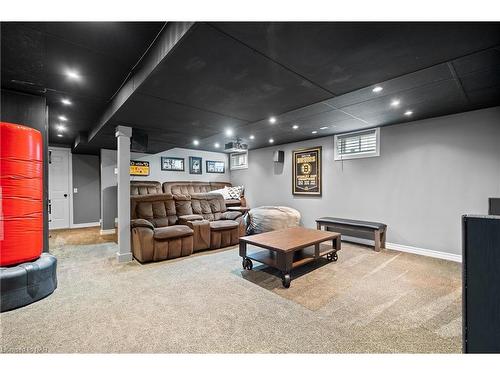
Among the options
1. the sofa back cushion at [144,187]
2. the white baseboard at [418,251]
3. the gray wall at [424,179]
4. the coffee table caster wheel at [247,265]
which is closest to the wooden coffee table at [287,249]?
the coffee table caster wheel at [247,265]

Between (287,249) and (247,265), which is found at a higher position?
(287,249)

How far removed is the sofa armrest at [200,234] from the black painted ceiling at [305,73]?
1.81m

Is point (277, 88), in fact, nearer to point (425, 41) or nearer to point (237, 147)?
point (425, 41)

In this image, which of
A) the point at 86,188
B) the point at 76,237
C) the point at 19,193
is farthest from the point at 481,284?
the point at 86,188

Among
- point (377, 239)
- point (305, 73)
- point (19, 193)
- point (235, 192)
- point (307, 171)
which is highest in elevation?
point (305, 73)

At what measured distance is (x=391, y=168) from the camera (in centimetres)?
439

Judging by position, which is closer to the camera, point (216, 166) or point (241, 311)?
point (241, 311)

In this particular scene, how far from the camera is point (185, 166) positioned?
7.39 meters

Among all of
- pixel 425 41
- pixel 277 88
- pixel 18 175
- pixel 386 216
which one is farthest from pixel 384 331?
pixel 18 175

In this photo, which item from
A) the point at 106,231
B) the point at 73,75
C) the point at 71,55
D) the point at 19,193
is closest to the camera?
the point at 71,55

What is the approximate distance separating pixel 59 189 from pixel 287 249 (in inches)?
277

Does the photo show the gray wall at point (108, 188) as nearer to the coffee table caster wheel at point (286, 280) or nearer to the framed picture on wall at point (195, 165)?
the framed picture on wall at point (195, 165)

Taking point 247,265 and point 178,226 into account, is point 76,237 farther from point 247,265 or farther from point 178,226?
point 247,265

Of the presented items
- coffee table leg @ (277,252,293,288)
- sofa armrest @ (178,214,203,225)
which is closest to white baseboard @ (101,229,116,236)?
sofa armrest @ (178,214,203,225)
